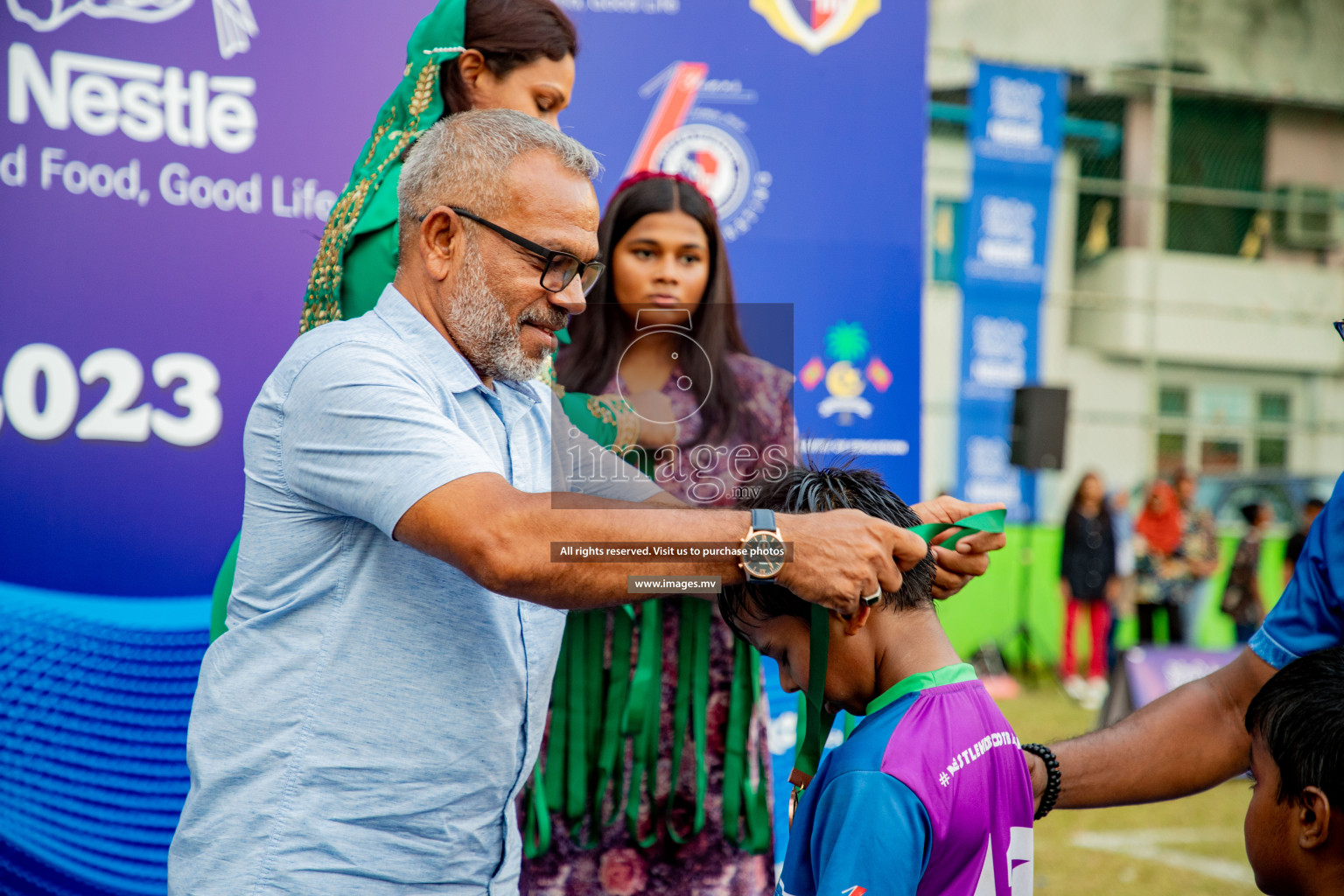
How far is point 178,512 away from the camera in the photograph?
9.14 ft

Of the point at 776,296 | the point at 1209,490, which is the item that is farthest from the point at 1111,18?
the point at 776,296

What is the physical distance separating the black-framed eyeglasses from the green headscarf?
1.46 ft

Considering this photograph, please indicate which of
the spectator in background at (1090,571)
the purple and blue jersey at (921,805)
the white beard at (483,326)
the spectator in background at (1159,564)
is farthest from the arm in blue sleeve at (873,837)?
the spectator in background at (1159,564)

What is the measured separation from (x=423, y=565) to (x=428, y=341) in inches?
11.7

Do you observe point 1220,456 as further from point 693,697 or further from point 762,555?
point 762,555

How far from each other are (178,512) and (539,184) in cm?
190

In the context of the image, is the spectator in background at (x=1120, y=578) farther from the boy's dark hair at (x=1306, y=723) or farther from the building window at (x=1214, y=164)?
the boy's dark hair at (x=1306, y=723)

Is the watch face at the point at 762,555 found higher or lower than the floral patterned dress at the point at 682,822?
higher

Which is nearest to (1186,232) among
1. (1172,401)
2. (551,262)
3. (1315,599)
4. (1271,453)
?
(1172,401)

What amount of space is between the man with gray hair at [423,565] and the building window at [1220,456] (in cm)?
1209

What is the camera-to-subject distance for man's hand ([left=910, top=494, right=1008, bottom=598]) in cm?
150

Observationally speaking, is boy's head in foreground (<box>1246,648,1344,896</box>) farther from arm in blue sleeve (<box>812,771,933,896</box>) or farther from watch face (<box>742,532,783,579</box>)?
watch face (<box>742,532,783,579</box>)

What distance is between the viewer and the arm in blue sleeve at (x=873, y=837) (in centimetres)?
118

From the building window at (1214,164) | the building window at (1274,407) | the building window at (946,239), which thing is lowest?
the building window at (1274,407)
